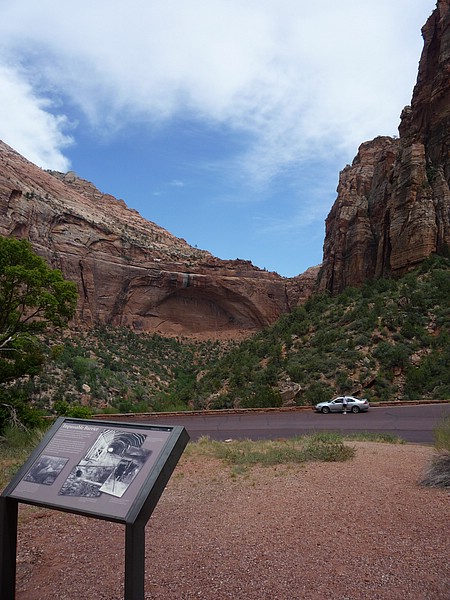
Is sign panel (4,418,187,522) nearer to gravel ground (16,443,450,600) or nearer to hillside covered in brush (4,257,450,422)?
gravel ground (16,443,450,600)

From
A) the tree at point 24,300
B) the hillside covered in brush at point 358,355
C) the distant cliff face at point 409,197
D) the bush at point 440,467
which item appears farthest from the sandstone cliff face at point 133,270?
the bush at point 440,467

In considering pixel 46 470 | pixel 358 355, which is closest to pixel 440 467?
pixel 46 470

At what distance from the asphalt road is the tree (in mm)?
6588

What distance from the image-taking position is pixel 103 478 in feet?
12.4

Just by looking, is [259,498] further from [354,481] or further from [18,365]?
[18,365]

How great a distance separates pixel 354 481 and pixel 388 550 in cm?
318

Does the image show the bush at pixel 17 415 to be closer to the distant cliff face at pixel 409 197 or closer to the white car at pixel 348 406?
the white car at pixel 348 406

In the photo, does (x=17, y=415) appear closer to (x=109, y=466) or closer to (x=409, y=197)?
(x=109, y=466)

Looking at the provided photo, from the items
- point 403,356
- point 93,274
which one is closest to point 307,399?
point 403,356

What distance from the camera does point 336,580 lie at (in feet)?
14.2

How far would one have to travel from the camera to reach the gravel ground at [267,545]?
4266mm

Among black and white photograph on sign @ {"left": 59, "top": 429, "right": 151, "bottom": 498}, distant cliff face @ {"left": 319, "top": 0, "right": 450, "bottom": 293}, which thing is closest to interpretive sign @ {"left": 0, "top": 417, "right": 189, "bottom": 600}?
black and white photograph on sign @ {"left": 59, "top": 429, "right": 151, "bottom": 498}

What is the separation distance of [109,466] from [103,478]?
11 cm

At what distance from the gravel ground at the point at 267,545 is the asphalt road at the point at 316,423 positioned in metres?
7.99
